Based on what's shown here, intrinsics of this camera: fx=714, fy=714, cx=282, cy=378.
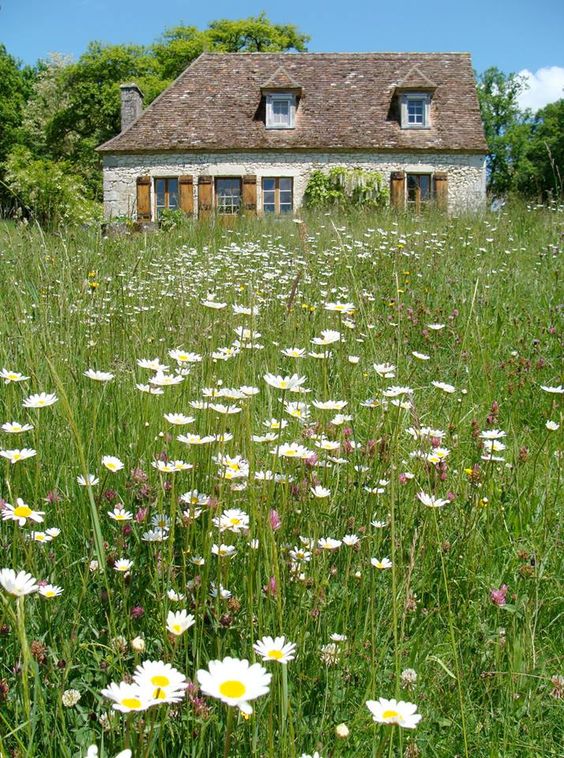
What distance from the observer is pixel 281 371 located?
3.66 m

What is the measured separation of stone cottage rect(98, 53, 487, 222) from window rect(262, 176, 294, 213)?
0.11ft

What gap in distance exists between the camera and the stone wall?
75.9ft

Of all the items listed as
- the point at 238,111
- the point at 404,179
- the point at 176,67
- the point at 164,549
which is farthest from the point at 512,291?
the point at 176,67

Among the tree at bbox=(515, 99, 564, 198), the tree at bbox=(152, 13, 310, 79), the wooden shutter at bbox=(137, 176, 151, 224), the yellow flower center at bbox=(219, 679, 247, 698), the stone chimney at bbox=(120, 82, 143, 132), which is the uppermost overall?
the tree at bbox=(152, 13, 310, 79)

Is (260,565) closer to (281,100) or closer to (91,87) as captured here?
(281,100)

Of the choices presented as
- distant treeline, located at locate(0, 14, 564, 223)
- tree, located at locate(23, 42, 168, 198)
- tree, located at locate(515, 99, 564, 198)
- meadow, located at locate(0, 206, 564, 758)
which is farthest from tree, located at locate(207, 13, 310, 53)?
meadow, located at locate(0, 206, 564, 758)

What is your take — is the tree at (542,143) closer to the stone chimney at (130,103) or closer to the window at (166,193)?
the stone chimney at (130,103)

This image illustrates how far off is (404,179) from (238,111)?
6.07 m

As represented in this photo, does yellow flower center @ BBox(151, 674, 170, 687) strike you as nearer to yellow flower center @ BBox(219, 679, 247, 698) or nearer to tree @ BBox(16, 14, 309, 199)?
yellow flower center @ BBox(219, 679, 247, 698)

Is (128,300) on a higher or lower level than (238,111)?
lower

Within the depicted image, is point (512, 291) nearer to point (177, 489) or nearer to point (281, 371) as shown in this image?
point (281, 371)

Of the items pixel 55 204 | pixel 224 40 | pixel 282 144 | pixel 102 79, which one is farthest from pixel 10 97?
pixel 55 204

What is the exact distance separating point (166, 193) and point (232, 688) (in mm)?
23837

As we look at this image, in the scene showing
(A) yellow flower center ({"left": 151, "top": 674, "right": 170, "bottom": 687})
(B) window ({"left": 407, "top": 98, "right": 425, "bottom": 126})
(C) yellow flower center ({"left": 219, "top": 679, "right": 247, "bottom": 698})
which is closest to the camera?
(C) yellow flower center ({"left": 219, "top": 679, "right": 247, "bottom": 698})
